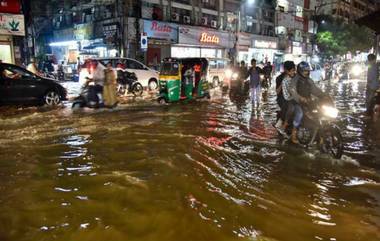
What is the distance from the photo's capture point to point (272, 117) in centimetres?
1180

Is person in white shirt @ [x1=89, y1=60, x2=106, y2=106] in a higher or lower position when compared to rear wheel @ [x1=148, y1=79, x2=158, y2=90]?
higher

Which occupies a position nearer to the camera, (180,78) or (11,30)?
(180,78)

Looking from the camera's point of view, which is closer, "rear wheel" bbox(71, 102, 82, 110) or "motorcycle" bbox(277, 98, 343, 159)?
"motorcycle" bbox(277, 98, 343, 159)

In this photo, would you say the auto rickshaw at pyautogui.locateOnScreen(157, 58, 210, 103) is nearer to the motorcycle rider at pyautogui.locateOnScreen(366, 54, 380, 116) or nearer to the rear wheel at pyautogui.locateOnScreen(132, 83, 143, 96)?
the rear wheel at pyautogui.locateOnScreen(132, 83, 143, 96)

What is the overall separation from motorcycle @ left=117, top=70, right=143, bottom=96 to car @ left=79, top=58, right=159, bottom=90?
1211 millimetres

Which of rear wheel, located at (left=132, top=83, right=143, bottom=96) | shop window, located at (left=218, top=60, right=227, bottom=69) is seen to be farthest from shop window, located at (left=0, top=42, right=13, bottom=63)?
shop window, located at (left=218, top=60, right=227, bottom=69)

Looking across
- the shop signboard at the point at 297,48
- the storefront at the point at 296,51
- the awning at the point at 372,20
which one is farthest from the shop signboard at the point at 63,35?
the shop signboard at the point at 297,48

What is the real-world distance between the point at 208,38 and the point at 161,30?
244 inches

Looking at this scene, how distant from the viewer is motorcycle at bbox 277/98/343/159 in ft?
22.3

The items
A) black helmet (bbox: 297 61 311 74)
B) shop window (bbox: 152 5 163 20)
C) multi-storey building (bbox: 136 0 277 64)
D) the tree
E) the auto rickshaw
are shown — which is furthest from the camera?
Result: the tree

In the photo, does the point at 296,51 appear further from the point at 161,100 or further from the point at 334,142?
the point at 334,142

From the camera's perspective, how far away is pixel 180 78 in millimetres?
13844

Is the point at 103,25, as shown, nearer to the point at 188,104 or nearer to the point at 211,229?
the point at 188,104

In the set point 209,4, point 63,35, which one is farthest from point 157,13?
point 63,35
